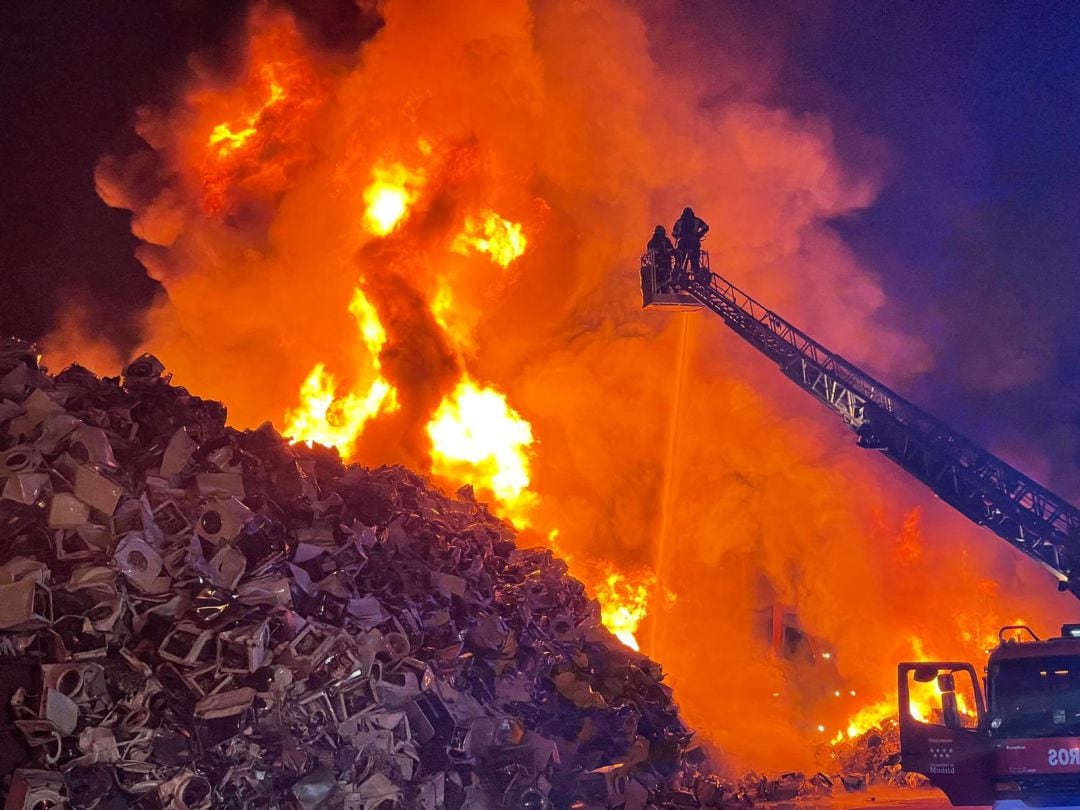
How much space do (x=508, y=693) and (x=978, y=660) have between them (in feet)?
59.9

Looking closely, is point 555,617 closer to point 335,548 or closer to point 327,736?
point 335,548

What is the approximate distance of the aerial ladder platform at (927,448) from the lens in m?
13.5

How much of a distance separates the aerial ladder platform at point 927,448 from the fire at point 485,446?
7.50 m

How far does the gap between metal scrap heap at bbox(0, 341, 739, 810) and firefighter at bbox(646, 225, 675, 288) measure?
30.1 feet

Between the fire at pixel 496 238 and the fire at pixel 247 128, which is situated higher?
the fire at pixel 247 128

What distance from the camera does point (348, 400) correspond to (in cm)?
2616

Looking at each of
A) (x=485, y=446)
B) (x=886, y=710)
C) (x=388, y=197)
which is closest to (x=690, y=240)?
(x=485, y=446)

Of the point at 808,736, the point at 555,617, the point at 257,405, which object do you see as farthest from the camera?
the point at 257,405

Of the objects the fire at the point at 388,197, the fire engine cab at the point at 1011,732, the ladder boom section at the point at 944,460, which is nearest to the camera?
the fire engine cab at the point at 1011,732

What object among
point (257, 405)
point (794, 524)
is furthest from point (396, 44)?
point (794, 524)

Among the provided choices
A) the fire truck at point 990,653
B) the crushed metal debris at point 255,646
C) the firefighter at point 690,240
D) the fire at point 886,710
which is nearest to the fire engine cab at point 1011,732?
the fire truck at point 990,653

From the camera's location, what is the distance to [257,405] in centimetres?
2708

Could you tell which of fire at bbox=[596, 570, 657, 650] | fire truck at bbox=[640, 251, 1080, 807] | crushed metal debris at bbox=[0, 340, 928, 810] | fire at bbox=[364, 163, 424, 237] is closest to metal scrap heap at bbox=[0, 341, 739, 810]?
crushed metal debris at bbox=[0, 340, 928, 810]

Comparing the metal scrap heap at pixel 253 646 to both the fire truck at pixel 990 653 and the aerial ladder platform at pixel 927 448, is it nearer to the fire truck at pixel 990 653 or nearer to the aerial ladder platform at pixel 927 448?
the fire truck at pixel 990 653
